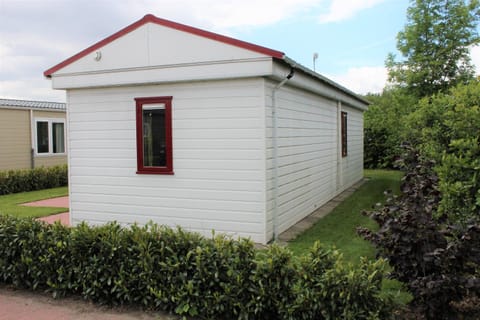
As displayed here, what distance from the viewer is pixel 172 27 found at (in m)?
6.46

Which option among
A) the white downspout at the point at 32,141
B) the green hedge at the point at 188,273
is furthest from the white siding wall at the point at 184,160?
the white downspout at the point at 32,141

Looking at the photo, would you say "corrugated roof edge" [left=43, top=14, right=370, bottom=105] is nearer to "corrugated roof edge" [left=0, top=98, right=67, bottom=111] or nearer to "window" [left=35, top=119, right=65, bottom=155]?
"corrugated roof edge" [left=0, top=98, right=67, bottom=111]

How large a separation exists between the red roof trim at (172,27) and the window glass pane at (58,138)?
34.6 ft

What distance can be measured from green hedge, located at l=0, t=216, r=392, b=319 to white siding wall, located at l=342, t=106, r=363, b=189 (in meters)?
8.78

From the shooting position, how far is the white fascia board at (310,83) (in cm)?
622

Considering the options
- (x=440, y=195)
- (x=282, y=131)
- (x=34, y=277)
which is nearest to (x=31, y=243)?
(x=34, y=277)

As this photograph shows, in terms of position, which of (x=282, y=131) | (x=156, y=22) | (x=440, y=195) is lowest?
(x=440, y=195)

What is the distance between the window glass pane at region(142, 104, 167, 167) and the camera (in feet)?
22.3

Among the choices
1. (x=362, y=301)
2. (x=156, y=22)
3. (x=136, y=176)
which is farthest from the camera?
(x=136, y=176)

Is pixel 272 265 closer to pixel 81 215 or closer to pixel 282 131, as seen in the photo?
pixel 282 131

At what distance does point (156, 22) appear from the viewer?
6.57 meters

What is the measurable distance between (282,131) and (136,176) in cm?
251

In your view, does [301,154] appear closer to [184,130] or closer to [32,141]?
[184,130]

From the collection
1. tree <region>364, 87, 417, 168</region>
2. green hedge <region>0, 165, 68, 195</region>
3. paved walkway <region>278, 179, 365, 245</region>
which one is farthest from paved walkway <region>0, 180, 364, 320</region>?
tree <region>364, 87, 417, 168</region>
